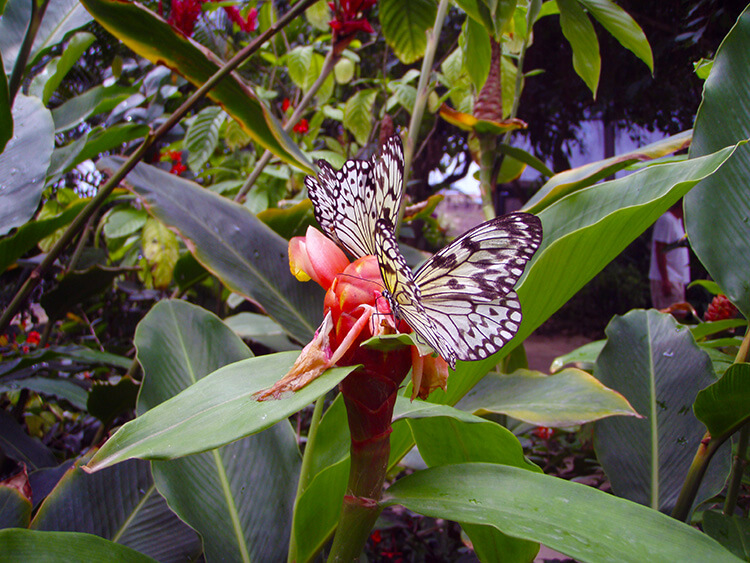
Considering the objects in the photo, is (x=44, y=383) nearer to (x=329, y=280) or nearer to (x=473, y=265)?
(x=329, y=280)

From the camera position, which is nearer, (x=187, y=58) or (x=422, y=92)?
(x=187, y=58)

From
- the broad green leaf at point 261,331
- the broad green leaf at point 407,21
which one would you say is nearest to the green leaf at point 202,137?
the broad green leaf at point 261,331

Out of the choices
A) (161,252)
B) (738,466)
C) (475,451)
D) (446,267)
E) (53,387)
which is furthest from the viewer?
(161,252)

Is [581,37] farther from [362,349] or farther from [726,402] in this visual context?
[362,349]

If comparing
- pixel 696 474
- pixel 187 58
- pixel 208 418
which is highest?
pixel 187 58

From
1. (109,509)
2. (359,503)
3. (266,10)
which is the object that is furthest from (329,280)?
(266,10)

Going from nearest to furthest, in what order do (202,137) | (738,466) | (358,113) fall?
(738,466)
(202,137)
(358,113)

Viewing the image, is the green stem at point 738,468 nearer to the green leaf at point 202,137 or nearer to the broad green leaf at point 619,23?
the broad green leaf at point 619,23

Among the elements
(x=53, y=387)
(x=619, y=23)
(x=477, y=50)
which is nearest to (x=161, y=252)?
(x=53, y=387)
